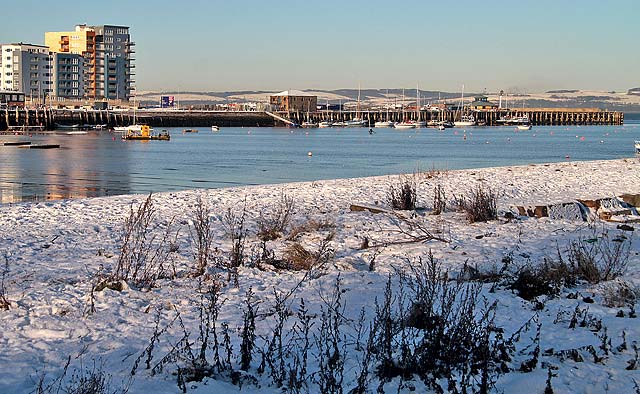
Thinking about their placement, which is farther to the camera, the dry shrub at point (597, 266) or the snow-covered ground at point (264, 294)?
the dry shrub at point (597, 266)

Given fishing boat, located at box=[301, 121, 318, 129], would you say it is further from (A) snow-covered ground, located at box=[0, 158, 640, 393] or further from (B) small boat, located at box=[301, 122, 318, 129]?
(A) snow-covered ground, located at box=[0, 158, 640, 393]

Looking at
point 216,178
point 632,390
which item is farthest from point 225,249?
point 216,178

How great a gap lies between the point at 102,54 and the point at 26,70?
1590cm

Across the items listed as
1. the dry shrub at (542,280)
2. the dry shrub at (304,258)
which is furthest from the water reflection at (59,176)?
the dry shrub at (542,280)

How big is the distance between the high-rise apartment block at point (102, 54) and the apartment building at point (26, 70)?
24.3 ft

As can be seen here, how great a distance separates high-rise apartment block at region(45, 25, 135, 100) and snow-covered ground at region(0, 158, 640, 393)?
6249 inches

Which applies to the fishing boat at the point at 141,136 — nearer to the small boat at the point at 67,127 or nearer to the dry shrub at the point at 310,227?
the small boat at the point at 67,127

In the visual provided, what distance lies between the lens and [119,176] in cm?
3098

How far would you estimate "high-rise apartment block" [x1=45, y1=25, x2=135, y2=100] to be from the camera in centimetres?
16612

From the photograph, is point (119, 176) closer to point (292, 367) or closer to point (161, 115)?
point (292, 367)

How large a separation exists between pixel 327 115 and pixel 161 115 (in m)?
51.6

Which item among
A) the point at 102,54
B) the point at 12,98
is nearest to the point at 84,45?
the point at 102,54

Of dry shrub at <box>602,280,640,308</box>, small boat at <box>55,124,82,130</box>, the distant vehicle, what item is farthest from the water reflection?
the distant vehicle

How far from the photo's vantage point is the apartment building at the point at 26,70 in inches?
6216
